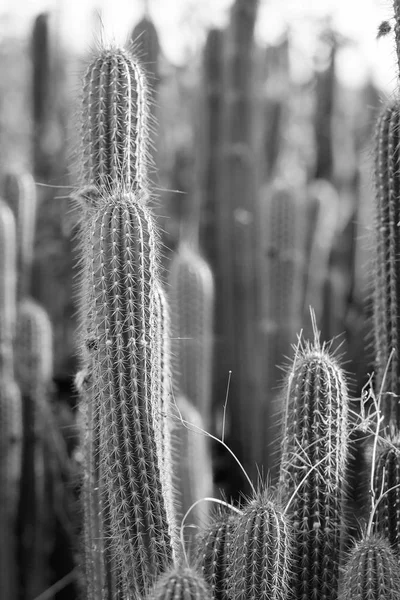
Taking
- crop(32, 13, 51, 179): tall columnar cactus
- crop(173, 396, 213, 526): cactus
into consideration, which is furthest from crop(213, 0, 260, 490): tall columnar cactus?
crop(32, 13, 51, 179): tall columnar cactus

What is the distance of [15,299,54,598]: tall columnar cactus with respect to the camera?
4676mm

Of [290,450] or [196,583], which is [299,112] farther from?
[196,583]

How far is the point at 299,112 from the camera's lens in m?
9.54

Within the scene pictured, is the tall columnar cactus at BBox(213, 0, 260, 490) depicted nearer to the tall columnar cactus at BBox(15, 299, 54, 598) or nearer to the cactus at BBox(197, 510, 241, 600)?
the tall columnar cactus at BBox(15, 299, 54, 598)

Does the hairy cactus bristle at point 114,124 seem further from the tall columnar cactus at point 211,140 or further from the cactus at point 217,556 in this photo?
the tall columnar cactus at point 211,140

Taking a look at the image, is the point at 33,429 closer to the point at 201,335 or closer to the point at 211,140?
the point at 201,335

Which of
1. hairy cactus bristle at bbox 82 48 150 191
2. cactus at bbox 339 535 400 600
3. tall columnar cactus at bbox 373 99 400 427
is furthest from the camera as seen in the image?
tall columnar cactus at bbox 373 99 400 427

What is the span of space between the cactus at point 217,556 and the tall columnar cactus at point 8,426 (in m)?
2.02

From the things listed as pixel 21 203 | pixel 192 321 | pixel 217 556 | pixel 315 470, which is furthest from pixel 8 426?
pixel 315 470

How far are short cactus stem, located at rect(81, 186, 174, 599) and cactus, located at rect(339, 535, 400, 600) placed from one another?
57 cm

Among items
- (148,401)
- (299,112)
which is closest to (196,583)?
(148,401)

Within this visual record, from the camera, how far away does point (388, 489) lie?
2.76 m

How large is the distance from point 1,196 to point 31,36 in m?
2.10

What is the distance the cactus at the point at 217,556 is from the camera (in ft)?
8.62
